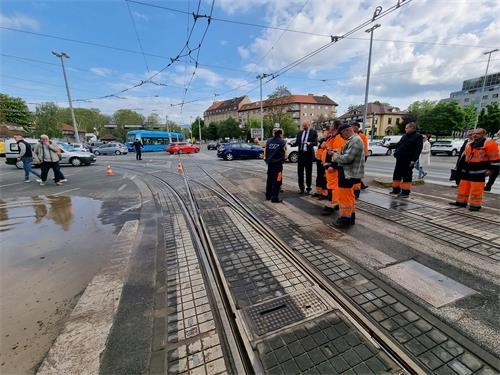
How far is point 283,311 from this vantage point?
2240mm

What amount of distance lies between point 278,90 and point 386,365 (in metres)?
48.9

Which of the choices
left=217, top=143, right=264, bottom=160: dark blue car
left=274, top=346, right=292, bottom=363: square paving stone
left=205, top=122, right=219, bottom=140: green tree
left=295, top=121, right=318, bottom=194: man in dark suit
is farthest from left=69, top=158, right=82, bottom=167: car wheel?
left=205, top=122, right=219, bottom=140: green tree

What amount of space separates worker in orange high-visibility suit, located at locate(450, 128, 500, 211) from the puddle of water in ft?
24.7

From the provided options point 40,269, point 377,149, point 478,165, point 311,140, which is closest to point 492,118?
point 377,149

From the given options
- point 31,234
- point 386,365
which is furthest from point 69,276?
point 386,365

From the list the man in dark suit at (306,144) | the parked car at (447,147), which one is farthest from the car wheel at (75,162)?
the parked car at (447,147)

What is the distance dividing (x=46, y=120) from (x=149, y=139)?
121 ft

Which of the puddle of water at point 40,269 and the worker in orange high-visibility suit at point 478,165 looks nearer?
the puddle of water at point 40,269

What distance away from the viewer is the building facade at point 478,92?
70375 mm

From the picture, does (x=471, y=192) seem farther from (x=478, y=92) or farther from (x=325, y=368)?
(x=478, y=92)

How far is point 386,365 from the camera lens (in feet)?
5.48

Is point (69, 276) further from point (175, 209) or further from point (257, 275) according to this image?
point (175, 209)

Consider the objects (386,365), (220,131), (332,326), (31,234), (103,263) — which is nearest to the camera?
(386,365)

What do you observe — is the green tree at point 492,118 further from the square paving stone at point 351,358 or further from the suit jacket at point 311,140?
the square paving stone at point 351,358
